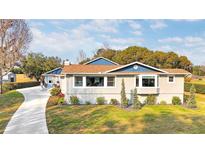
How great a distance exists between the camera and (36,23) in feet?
48.1

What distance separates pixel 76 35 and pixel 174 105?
817cm

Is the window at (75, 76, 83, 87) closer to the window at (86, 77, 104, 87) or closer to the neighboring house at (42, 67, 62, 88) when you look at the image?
the window at (86, 77, 104, 87)

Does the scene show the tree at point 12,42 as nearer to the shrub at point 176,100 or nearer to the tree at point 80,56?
the tree at point 80,56

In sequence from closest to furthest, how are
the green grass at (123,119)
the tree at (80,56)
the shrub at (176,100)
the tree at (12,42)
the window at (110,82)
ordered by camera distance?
the green grass at (123,119), the window at (110,82), the shrub at (176,100), the tree at (12,42), the tree at (80,56)

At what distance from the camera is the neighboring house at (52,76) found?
54.6ft

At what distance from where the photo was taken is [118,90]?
15.8 meters

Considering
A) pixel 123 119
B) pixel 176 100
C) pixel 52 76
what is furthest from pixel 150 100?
pixel 52 76

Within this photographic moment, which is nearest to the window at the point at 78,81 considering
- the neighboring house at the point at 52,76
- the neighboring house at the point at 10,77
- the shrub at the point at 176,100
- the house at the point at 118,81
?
the house at the point at 118,81

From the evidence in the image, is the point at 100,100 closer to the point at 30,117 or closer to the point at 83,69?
the point at 83,69

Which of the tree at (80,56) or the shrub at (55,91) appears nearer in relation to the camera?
the shrub at (55,91)

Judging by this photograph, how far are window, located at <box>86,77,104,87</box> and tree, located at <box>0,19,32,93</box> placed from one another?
5.66m

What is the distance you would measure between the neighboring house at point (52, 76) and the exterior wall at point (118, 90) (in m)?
1.16

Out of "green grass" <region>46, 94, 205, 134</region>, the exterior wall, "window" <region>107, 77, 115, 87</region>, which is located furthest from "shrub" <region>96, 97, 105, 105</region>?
"window" <region>107, 77, 115, 87</region>

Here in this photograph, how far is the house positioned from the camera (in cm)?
1536
